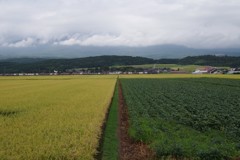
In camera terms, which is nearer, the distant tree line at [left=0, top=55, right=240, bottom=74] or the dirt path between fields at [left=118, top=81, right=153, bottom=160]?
the dirt path between fields at [left=118, top=81, right=153, bottom=160]

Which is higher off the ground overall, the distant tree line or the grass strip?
the distant tree line

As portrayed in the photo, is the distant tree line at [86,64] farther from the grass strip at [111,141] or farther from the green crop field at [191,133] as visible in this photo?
the grass strip at [111,141]

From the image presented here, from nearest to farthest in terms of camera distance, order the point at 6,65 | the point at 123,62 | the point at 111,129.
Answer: the point at 111,129
the point at 6,65
the point at 123,62

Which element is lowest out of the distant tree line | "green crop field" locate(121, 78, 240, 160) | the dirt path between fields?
the dirt path between fields

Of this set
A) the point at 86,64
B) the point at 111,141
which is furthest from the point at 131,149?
the point at 86,64

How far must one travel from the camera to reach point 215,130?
15.9m

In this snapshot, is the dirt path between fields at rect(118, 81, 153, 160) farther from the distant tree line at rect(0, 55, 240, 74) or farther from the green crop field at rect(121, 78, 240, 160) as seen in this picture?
the distant tree line at rect(0, 55, 240, 74)

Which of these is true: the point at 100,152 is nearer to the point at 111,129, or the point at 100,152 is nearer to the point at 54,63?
the point at 111,129

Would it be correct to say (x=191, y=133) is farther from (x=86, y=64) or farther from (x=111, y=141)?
(x=86, y=64)

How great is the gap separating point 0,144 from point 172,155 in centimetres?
624

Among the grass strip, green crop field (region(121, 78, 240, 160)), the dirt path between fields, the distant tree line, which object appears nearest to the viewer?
green crop field (region(121, 78, 240, 160))

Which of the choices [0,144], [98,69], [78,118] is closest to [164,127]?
[78,118]

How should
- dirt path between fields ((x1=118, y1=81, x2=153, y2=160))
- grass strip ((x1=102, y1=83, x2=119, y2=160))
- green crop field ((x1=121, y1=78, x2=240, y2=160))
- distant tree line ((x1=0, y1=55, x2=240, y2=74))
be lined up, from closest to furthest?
green crop field ((x1=121, y1=78, x2=240, y2=160))
dirt path between fields ((x1=118, y1=81, x2=153, y2=160))
grass strip ((x1=102, y1=83, x2=119, y2=160))
distant tree line ((x1=0, y1=55, x2=240, y2=74))

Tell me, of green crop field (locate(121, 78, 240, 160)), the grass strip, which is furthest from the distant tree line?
the grass strip
